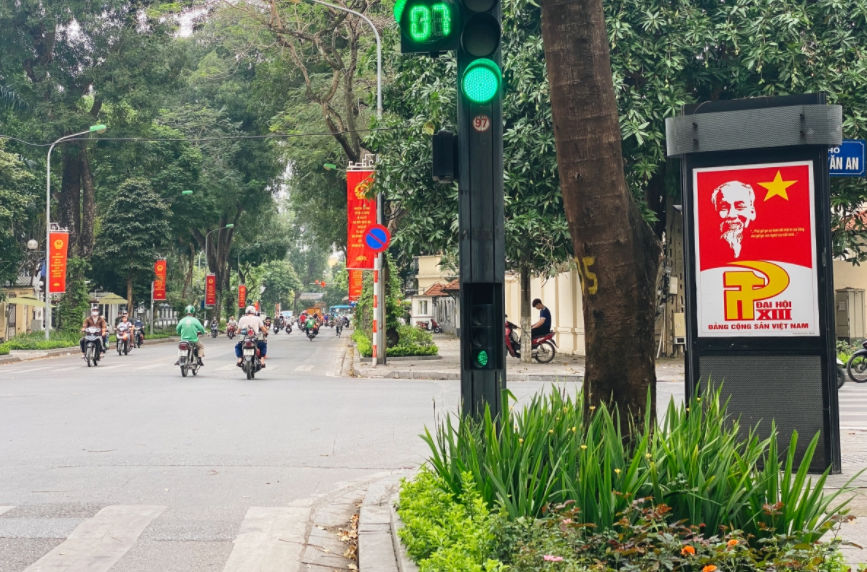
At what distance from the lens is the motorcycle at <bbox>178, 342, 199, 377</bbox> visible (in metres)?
21.1

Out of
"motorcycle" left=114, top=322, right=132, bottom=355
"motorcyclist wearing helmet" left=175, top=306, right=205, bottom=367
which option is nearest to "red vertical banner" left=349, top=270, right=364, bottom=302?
"motorcycle" left=114, top=322, right=132, bottom=355

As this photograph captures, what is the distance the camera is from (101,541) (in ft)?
19.5

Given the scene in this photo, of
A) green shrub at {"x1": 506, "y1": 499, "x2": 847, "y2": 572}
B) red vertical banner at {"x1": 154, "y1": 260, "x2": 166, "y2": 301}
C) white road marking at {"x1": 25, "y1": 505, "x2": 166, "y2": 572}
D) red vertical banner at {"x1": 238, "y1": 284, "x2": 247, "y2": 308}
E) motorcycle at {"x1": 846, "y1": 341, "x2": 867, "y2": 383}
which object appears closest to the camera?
green shrub at {"x1": 506, "y1": 499, "x2": 847, "y2": 572}

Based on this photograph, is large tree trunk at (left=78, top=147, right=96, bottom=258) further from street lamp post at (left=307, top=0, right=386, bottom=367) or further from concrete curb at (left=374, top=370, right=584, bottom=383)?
concrete curb at (left=374, top=370, right=584, bottom=383)

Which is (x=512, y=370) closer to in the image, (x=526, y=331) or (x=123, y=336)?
(x=526, y=331)

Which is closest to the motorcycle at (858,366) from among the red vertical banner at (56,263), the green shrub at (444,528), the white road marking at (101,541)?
the green shrub at (444,528)

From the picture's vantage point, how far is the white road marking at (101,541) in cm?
537

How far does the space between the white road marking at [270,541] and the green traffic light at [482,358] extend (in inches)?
62.7

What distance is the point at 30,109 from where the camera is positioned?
1708 inches

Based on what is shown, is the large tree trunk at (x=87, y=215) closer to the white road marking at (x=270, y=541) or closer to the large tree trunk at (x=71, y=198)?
the large tree trunk at (x=71, y=198)

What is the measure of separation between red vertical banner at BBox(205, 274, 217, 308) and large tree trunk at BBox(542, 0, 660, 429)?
61442mm

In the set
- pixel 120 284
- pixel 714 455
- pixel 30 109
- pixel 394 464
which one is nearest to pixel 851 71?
pixel 394 464

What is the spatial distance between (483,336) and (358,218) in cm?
1898

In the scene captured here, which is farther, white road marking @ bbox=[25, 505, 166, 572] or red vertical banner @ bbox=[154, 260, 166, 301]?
red vertical banner @ bbox=[154, 260, 166, 301]
